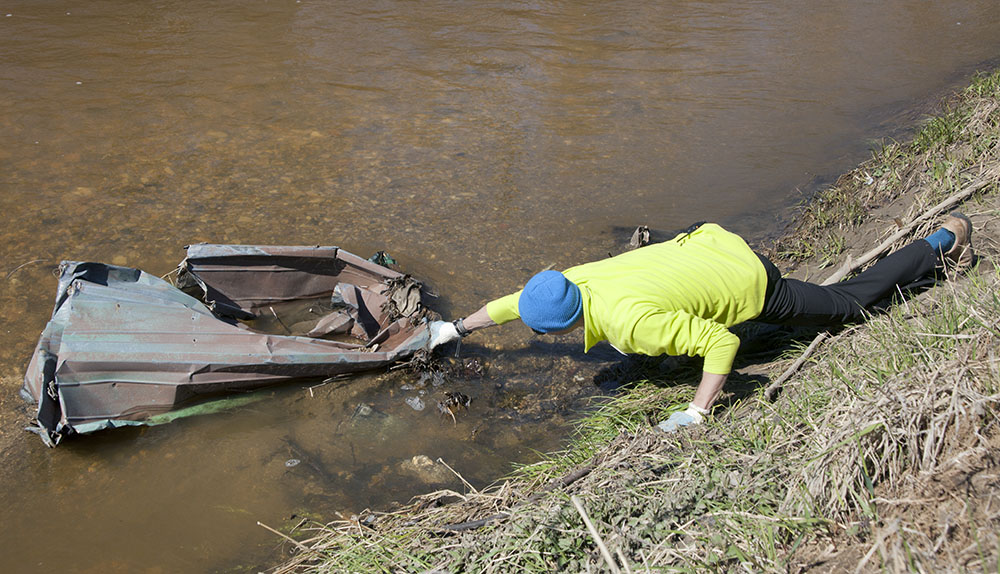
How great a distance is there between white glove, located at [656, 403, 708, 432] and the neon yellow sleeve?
32.8 inches

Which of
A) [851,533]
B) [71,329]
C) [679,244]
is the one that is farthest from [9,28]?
[851,533]

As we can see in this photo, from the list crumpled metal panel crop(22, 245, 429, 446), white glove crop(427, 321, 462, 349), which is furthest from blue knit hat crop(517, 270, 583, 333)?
crumpled metal panel crop(22, 245, 429, 446)

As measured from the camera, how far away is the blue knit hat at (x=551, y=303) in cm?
292

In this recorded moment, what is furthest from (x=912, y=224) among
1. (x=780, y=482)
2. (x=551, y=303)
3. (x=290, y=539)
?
(x=290, y=539)

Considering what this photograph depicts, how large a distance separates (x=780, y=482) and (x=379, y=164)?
4.41 metres

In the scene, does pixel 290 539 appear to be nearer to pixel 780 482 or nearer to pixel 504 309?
pixel 504 309

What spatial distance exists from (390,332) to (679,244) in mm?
1692

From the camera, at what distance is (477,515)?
9.59 ft

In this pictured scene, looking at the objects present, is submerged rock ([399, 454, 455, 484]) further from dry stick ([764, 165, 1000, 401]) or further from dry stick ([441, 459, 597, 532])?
dry stick ([764, 165, 1000, 401])

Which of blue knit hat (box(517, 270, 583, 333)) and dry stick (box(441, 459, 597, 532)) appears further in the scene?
blue knit hat (box(517, 270, 583, 333))

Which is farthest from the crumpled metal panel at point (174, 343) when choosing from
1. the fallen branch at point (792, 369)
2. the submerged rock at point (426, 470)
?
the fallen branch at point (792, 369)

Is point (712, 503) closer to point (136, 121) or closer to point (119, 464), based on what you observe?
point (119, 464)

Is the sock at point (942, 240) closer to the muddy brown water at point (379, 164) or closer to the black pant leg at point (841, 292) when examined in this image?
the black pant leg at point (841, 292)

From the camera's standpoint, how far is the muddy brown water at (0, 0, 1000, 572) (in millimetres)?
3430
